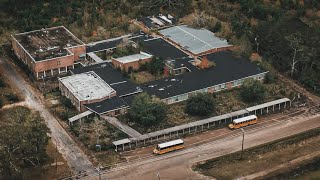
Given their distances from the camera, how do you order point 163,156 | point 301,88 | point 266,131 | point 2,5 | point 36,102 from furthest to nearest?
1. point 2,5
2. point 301,88
3. point 36,102
4. point 266,131
5. point 163,156

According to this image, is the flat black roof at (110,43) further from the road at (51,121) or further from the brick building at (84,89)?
the road at (51,121)

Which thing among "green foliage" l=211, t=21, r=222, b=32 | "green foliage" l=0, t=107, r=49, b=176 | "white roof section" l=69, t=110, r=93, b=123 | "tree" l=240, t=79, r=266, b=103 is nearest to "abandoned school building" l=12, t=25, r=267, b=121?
"white roof section" l=69, t=110, r=93, b=123

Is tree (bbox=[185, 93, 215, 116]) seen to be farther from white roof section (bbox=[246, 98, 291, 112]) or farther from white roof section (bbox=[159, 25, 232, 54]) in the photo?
white roof section (bbox=[159, 25, 232, 54])

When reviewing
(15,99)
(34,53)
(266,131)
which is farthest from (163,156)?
(34,53)

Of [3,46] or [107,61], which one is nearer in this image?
[107,61]

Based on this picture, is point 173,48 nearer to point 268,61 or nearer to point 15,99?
point 268,61

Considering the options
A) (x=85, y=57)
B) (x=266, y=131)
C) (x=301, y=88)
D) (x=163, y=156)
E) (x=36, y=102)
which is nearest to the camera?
(x=163, y=156)

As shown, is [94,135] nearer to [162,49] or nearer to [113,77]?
[113,77]
